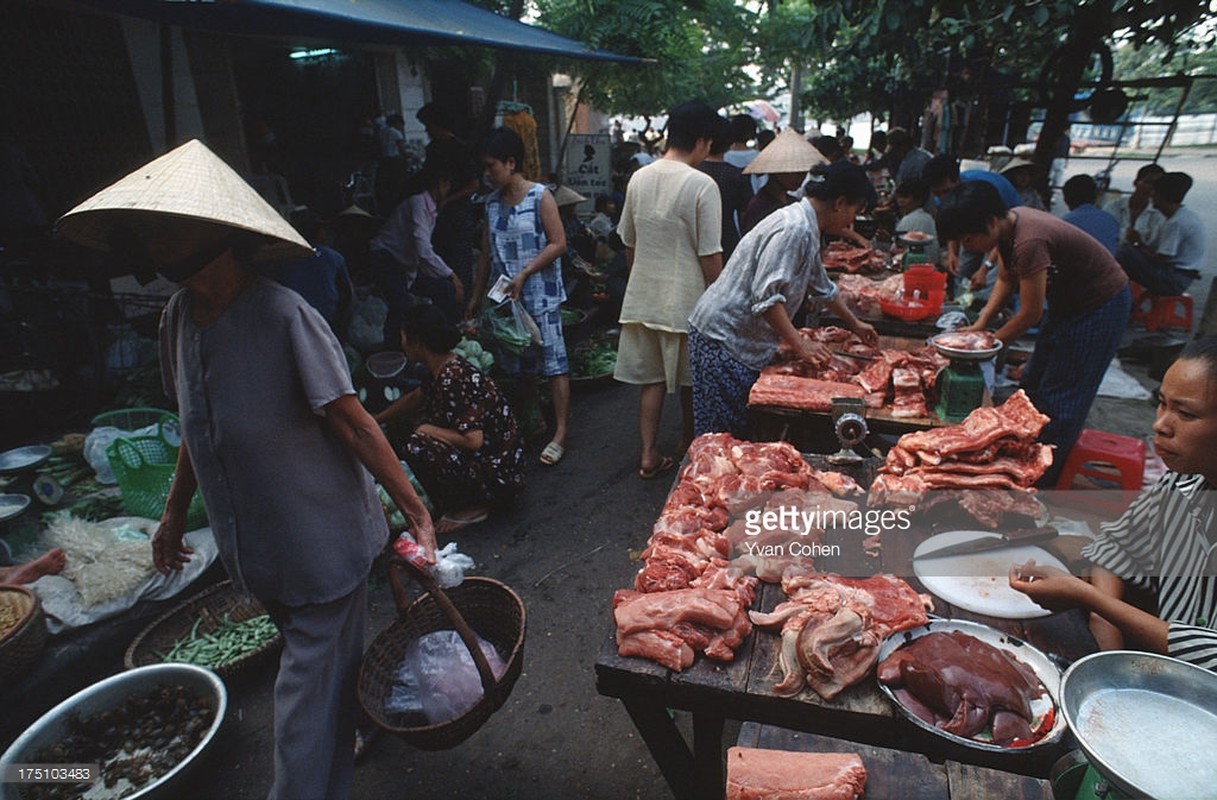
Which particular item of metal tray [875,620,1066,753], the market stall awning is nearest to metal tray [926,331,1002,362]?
metal tray [875,620,1066,753]

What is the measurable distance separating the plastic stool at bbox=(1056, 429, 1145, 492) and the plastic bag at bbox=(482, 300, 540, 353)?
4.19 m

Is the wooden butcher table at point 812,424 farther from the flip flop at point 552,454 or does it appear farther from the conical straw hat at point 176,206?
the conical straw hat at point 176,206

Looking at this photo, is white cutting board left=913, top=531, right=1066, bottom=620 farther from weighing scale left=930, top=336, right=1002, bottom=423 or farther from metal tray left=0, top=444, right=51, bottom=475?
metal tray left=0, top=444, right=51, bottom=475

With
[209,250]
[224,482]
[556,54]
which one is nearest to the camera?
[209,250]

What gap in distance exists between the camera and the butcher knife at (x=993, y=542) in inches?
102

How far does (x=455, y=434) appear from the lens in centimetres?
463

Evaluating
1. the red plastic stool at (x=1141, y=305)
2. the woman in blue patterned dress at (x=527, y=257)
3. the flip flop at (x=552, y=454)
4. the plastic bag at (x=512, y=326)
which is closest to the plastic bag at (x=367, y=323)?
the woman in blue patterned dress at (x=527, y=257)

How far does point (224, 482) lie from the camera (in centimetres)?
230

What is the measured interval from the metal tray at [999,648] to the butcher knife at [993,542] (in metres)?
0.41

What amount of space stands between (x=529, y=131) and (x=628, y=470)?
8.45 meters

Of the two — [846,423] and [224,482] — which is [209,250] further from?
[846,423]

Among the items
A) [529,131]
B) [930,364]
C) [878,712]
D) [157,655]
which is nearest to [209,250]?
[878,712]

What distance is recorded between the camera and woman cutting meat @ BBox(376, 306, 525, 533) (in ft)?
14.4

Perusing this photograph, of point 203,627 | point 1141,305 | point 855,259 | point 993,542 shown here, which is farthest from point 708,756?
point 1141,305
